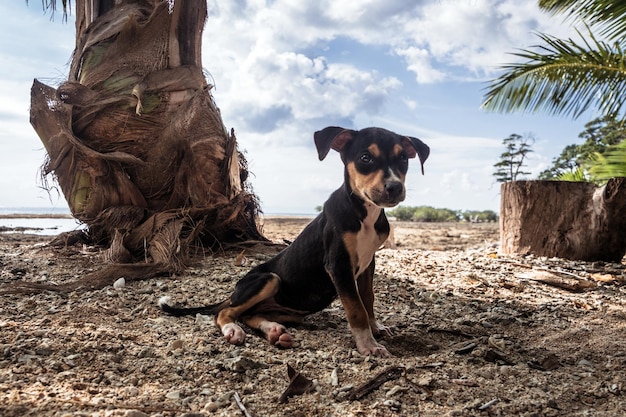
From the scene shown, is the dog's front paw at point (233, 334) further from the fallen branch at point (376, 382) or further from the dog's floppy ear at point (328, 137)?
the dog's floppy ear at point (328, 137)

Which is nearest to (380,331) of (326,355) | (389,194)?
(326,355)

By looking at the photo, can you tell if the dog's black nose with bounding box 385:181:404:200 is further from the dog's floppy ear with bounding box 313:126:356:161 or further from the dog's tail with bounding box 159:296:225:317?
the dog's tail with bounding box 159:296:225:317

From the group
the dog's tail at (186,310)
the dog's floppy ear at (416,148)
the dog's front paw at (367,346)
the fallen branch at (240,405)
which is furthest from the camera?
the dog's tail at (186,310)

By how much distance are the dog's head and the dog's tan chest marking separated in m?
0.21

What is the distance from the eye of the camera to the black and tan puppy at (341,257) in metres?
3.23

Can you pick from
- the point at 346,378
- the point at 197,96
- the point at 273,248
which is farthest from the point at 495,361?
the point at 197,96

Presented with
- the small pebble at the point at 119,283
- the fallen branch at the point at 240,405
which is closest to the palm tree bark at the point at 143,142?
the small pebble at the point at 119,283

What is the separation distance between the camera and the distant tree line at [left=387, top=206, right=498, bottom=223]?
21828 millimetres

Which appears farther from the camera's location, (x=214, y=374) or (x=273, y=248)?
(x=273, y=248)

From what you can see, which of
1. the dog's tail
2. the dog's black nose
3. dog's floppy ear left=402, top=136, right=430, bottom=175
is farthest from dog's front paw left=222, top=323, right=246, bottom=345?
dog's floppy ear left=402, top=136, right=430, bottom=175

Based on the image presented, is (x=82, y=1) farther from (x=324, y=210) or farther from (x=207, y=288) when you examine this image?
(x=324, y=210)

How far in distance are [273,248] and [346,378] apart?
360 centimetres

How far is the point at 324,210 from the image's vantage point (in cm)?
371

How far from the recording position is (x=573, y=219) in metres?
6.56
